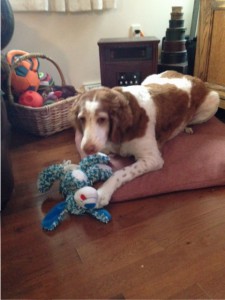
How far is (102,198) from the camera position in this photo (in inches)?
50.8

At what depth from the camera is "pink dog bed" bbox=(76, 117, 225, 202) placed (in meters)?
1.40

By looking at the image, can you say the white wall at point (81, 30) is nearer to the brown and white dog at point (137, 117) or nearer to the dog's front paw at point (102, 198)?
the brown and white dog at point (137, 117)

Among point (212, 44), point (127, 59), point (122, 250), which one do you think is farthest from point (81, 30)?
point (122, 250)

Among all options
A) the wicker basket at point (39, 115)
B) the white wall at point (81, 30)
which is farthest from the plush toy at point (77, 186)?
the white wall at point (81, 30)

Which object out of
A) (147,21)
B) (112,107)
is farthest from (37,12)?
(112,107)

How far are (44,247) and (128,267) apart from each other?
0.35 metres

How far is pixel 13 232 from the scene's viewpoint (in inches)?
47.7

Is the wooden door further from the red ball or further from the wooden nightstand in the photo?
the red ball

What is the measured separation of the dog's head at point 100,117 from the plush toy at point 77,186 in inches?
5.5

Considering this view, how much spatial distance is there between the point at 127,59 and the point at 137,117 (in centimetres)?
104

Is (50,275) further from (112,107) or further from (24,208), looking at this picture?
(112,107)

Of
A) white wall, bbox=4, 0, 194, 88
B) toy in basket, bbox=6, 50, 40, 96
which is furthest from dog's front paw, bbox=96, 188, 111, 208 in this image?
white wall, bbox=4, 0, 194, 88

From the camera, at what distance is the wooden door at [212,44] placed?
2.05 metres

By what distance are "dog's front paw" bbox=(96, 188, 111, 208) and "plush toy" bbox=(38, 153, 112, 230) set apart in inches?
1.1
